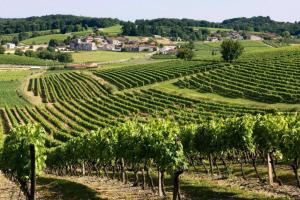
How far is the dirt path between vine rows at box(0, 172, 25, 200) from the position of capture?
4222 cm

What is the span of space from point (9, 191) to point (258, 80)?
68.5 metres

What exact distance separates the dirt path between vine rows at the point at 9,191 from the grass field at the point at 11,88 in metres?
66.5

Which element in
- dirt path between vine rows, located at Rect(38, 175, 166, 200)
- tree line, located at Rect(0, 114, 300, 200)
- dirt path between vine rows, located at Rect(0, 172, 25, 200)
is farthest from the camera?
dirt path between vine rows, located at Rect(0, 172, 25, 200)

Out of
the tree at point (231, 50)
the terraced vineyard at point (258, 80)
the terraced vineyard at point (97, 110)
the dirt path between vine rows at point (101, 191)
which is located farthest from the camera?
the tree at point (231, 50)

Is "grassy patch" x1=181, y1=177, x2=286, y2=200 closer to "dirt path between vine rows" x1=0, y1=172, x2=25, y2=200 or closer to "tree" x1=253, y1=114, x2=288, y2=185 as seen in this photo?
"tree" x1=253, y1=114, x2=288, y2=185

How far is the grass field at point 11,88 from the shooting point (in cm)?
12256

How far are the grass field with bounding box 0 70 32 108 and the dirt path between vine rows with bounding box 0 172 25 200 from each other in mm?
66513

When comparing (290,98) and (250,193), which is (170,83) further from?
(250,193)

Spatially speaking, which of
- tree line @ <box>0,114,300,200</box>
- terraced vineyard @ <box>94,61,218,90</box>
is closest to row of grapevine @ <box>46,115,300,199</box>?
tree line @ <box>0,114,300,200</box>

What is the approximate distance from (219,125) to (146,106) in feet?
180

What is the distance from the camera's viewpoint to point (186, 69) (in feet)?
442

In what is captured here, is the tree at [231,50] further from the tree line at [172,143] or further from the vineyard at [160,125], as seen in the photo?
the tree line at [172,143]

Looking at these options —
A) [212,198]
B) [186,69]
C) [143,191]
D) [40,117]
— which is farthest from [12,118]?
[212,198]

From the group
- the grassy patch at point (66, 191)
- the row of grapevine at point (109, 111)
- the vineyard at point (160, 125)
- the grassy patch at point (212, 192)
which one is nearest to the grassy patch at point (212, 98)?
the vineyard at point (160, 125)
